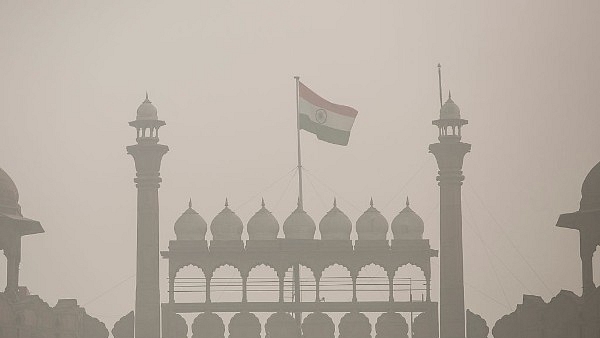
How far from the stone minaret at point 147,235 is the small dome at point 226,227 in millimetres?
1931

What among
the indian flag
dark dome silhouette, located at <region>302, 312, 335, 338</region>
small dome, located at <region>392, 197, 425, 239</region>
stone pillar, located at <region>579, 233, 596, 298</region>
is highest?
the indian flag

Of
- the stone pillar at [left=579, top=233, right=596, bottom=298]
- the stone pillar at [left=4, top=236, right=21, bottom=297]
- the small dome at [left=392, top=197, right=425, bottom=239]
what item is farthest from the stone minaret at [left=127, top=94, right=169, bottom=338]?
the stone pillar at [left=579, top=233, right=596, bottom=298]

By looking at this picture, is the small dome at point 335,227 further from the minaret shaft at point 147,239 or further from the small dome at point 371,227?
the minaret shaft at point 147,239

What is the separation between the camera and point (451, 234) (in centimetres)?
6856

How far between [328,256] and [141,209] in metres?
6.28

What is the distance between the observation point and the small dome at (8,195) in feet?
218

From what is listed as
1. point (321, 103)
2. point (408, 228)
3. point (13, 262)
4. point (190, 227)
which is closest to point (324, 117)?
point (321, 103)

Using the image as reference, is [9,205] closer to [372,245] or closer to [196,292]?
[196,292]

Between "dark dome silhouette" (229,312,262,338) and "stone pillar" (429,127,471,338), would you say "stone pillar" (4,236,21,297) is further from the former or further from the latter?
"stone pillar" (429,127,471,338)

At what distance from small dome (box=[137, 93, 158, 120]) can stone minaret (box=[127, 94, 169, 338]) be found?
0.82m

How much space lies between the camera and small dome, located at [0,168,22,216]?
66562 millimetres

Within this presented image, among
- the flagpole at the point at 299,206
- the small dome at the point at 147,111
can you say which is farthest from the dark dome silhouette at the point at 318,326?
the small dome at the point at 147,111

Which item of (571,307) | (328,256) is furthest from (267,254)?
(571,307)

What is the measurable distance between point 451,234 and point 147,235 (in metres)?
9.87
